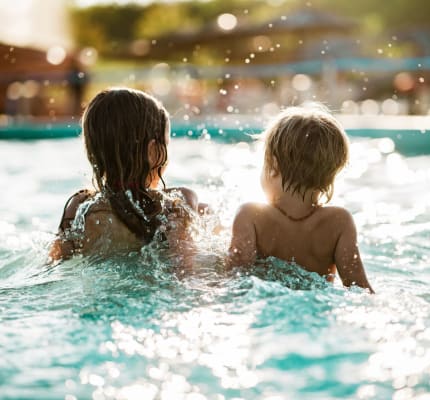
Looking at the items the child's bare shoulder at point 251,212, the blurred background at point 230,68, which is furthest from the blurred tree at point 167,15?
the child's bare shoulder at point 251,212

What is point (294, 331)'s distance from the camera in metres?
1.85

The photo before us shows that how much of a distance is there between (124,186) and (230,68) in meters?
12.5

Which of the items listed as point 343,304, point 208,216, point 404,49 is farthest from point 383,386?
point 404,49

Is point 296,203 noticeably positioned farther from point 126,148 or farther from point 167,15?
point 167,15

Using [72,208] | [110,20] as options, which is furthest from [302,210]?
[110,20]

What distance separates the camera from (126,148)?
2.39m

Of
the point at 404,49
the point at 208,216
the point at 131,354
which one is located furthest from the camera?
the point at 404,49

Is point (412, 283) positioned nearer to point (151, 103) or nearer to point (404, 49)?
point (151, 103)

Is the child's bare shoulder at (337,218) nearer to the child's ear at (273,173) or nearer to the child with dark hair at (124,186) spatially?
the child's ear at (273,173)

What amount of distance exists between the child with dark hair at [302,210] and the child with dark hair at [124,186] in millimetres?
300

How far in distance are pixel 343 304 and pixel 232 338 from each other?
0.40m

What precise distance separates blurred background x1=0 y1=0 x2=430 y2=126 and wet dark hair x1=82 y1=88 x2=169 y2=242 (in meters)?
6.39

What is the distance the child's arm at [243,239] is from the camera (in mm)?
2305

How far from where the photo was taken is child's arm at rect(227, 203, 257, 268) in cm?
230
